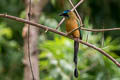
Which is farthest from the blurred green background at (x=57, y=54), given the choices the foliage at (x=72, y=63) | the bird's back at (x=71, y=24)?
the bird's back at (x=71, y=24)

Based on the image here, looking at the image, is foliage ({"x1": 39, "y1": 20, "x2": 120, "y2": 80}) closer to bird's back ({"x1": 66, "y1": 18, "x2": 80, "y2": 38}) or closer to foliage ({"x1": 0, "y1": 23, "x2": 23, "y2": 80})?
foliage ({"x1": 0, "y1": 23, "x2": 23, "y2": 80})

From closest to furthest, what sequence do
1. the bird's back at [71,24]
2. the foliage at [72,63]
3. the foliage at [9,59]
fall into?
the bird's back at [71,24], the foliage at [72,63], the foliage at [9,59]

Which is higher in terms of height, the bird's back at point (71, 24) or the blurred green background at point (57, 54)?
the bird's back at point (71, 24)

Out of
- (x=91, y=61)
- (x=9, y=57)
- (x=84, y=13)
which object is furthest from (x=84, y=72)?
(x=9, y=57)

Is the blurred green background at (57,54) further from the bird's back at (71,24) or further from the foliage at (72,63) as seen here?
the bird's back at (71,24)

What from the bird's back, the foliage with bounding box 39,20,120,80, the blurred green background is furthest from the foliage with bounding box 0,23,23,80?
the bird's back

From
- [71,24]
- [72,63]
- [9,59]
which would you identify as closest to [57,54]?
[72,63]

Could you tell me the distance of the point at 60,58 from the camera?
17.8 ft

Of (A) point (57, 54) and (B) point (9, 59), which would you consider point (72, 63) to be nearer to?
(A) point (57, 54)

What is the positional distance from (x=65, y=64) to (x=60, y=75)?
0.56 ft

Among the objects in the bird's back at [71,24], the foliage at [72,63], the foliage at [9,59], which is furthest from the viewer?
the foliage at [9,59]

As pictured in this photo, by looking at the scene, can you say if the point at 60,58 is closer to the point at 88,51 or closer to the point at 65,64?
the point at 65,64

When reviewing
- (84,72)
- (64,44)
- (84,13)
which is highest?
(84,13)

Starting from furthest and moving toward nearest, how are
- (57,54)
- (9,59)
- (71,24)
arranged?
(9,59), (57,54), (71,24)
